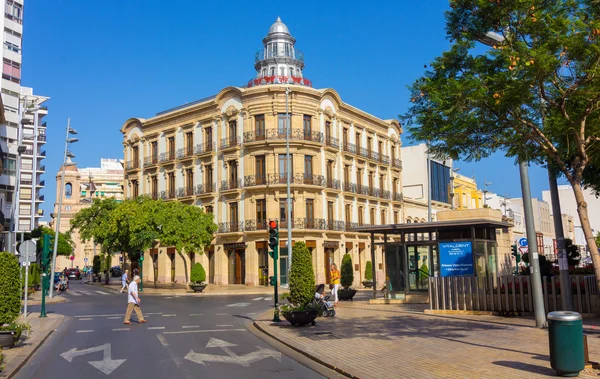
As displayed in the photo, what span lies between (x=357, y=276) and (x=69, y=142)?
1036 inches

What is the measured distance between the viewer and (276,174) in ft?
143

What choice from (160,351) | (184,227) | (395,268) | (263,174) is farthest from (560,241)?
(263,174)

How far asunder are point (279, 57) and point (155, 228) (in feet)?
68.7

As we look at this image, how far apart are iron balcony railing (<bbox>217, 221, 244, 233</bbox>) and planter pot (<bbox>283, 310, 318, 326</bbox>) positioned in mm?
29217

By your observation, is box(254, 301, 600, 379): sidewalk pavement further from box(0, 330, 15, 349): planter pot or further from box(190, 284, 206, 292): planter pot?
box(190, 284, 206, 292): planter pot

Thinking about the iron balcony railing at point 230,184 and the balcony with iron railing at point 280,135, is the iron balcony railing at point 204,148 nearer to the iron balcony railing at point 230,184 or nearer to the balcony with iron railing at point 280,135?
the iron balcony railing at point 230,184

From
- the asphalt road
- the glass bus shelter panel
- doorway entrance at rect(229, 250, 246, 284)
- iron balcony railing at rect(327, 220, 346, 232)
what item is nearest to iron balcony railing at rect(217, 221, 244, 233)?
doorway entrance at rect(229, 250, 246, 284)

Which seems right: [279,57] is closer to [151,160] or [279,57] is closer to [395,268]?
[151,160]

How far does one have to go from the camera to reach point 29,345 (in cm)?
1309

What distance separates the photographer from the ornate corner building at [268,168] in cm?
4384

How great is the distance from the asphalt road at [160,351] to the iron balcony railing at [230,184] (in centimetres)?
2534

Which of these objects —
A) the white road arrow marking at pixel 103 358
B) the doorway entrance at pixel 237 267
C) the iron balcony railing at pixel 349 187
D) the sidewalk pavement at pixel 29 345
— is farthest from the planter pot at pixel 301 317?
the iron balcony railing at pixel 349 187

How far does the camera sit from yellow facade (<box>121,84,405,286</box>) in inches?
1725

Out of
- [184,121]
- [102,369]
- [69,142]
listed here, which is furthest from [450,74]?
[184,121]
